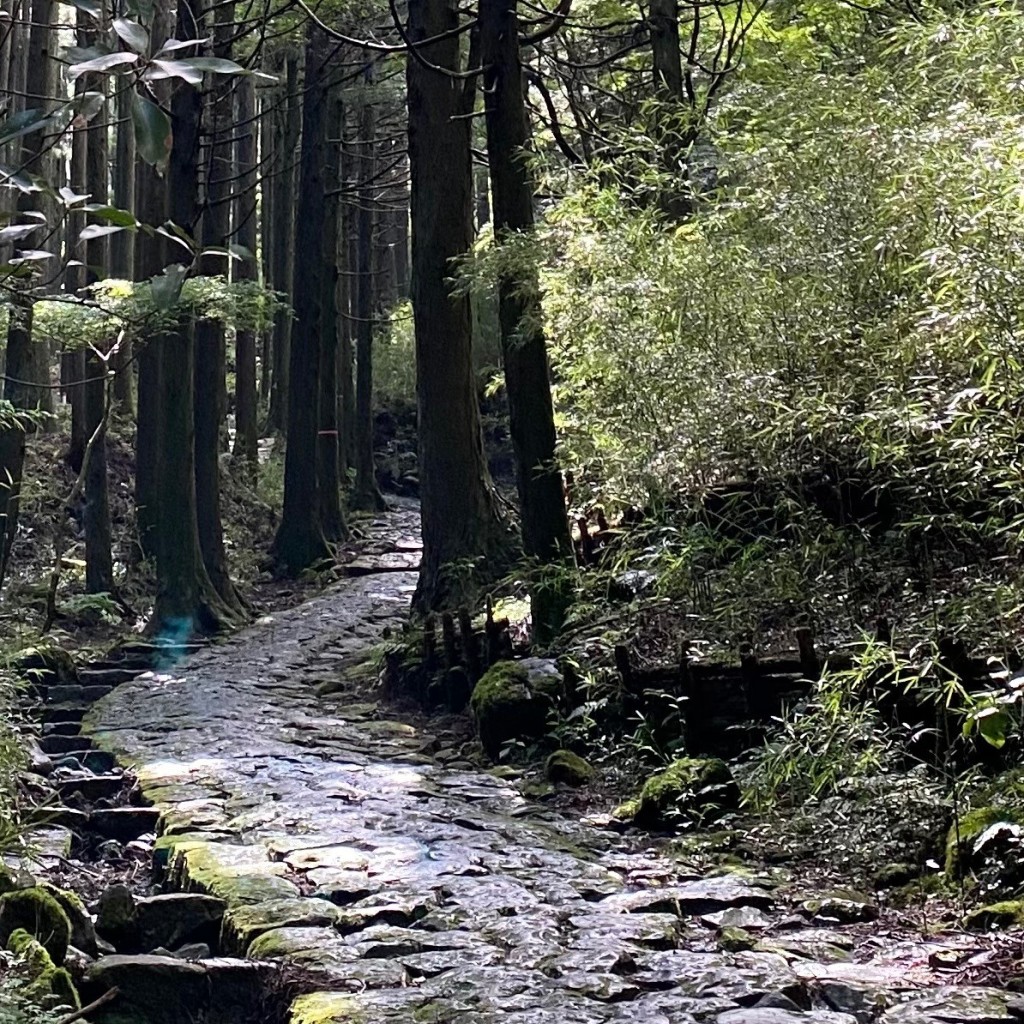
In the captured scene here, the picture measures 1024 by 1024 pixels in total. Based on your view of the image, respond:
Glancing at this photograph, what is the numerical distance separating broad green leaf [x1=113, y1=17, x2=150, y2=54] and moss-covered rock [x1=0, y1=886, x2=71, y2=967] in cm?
342

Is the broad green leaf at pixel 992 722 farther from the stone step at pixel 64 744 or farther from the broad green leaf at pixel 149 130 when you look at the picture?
the stone step at pixel 64 744

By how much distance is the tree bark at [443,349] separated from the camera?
39.1 feet

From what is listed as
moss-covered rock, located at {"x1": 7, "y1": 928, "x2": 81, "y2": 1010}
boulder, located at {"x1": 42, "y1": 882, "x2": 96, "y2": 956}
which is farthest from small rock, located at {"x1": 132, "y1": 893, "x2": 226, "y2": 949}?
moss-covered rock, located at {"x1": 7, "y1": 928, "x2": 81, "y2": 1010}

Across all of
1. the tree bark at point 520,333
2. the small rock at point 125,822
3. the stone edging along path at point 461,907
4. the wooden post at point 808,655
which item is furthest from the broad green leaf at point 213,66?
the tree bark at point 520,333

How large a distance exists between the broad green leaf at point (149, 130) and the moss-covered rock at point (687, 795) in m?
4.71

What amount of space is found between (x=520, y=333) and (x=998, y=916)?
20.3 feet

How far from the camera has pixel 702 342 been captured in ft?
26.7

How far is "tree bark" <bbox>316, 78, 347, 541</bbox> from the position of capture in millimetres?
19609

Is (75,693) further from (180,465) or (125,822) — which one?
(125,822)

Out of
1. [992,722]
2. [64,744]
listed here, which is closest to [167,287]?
[992,722]

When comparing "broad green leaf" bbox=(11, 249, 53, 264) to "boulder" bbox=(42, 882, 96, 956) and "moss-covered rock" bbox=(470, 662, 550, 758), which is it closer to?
"boulder" bbox=(42, 882, 96, 956)

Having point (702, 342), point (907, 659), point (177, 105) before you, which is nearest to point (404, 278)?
point (177, 105)

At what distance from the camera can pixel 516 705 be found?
27.5 feet

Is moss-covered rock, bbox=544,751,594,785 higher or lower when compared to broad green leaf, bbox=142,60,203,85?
lower
